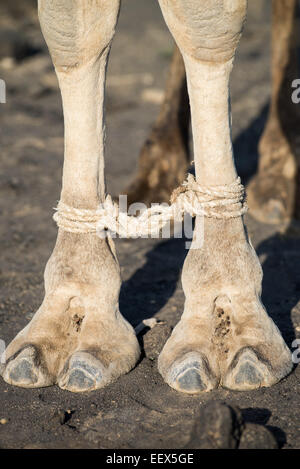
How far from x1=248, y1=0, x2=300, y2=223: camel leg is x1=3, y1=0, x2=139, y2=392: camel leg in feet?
5.38

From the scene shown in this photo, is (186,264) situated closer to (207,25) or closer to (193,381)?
(193,381)

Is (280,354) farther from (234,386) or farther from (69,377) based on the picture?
(69,377)

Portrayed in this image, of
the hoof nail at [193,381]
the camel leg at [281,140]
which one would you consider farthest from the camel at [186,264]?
the camel leg at [281,140]

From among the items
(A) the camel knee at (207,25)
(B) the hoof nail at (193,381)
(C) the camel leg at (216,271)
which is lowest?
(B) the hoof nail at (193,381)

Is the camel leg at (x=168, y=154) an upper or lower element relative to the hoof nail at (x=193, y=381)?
upper

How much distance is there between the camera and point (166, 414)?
2109mm

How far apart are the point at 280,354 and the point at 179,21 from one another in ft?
3.57

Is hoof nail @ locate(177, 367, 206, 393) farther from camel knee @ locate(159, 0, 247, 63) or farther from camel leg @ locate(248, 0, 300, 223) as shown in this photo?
camel leg @ locate(248, 0, 300, 223)

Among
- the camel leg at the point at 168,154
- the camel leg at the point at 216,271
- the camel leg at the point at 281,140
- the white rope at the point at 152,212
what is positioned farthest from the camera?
the camel leg at the point at 168,154

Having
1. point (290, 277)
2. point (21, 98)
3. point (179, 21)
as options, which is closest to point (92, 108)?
point (179, 21)

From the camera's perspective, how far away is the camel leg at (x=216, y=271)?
7.13 feet

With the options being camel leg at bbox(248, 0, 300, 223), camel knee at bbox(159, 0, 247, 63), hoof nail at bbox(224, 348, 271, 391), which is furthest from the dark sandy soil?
camel knee at bbox(159, 0, 247, 63)

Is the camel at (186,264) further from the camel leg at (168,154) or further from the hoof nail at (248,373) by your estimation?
the camel leg at (168,154)

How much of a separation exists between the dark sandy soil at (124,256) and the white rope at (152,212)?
1.51ft
